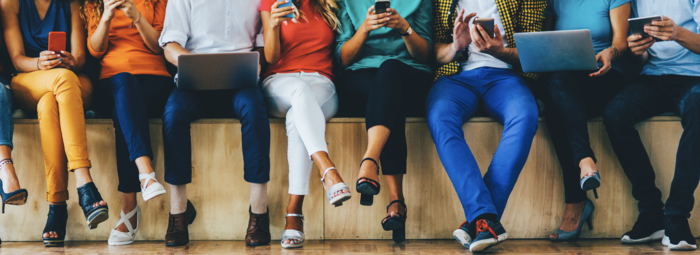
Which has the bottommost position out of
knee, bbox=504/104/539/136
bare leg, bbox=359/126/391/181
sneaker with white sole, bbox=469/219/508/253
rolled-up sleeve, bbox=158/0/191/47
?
sneaker with white sole, bbox=469/219/508/253

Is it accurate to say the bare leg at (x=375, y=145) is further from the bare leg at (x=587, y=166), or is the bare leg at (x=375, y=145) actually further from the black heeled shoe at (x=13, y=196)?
the black heeled shoe at (x=13, y=196)

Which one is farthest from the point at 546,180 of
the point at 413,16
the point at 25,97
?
the point at 25,97

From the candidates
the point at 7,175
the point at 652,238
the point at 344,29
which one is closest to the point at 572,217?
the point at 652,238

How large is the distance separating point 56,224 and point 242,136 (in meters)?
0.79

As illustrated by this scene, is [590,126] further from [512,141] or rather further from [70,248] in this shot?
[70,248]

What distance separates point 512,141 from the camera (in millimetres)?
1716

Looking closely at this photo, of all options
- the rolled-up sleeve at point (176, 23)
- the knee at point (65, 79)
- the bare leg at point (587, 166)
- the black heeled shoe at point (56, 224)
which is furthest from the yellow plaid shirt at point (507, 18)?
the black heeled shoe at point (56, 224)

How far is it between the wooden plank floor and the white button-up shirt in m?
0.85

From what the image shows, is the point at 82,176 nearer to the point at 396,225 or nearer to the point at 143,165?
the point at 143,165

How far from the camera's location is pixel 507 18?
2070mm

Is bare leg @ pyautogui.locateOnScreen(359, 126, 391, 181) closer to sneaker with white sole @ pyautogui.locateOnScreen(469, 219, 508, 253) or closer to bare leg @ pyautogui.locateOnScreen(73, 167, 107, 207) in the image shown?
sneaker with white sole @ pyautogui.locateOnScreen(469, 219, 508, 253)

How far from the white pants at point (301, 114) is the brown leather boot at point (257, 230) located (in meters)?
0.17

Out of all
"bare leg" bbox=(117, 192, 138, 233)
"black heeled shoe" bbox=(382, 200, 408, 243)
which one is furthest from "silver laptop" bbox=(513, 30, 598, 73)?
"bare leg" bbox=(117, 192, 138, 233)

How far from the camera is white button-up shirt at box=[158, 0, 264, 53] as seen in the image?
212cm
